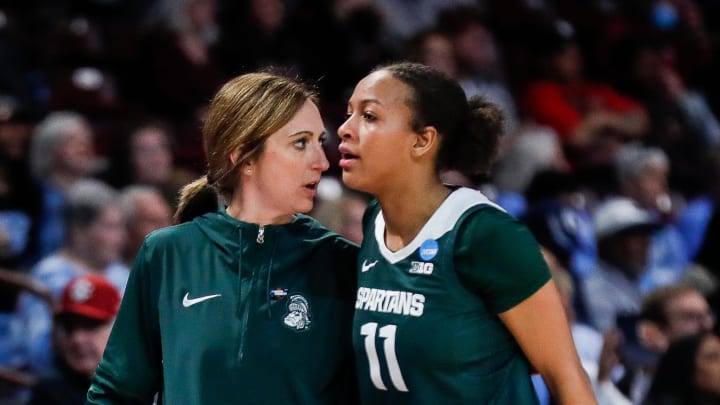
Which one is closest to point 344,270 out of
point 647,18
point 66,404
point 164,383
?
point 164,383

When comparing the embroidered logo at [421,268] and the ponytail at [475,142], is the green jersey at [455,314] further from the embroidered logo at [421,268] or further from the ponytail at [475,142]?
the ponytail at [475,142]

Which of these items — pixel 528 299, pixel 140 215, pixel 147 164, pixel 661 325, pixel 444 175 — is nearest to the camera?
pixel 528 299

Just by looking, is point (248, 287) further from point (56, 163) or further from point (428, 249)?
point (56, 163)

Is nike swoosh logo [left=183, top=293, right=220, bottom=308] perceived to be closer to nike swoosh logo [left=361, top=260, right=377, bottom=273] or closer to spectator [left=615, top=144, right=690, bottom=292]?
nike swoosh logo [left=361, top=260, right=377, bottom=273]

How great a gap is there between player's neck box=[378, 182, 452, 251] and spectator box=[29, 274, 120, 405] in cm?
217

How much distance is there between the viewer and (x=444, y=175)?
4.55 m

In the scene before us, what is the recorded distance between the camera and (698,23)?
38.0 feet

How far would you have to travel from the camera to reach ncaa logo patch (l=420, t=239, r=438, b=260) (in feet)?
10.1

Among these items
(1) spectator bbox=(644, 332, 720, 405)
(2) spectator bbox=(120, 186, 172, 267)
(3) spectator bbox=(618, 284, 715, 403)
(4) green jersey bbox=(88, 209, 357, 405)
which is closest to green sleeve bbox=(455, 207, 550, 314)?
(4) green jersey bbox=(88, 209, 357, 405)

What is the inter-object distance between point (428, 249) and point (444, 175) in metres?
1.47

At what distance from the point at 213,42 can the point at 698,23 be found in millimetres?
5234

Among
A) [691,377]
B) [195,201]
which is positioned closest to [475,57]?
[691,377]

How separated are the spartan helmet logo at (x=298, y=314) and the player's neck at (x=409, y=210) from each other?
268mm

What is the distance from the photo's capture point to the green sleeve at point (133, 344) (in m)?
3.23
